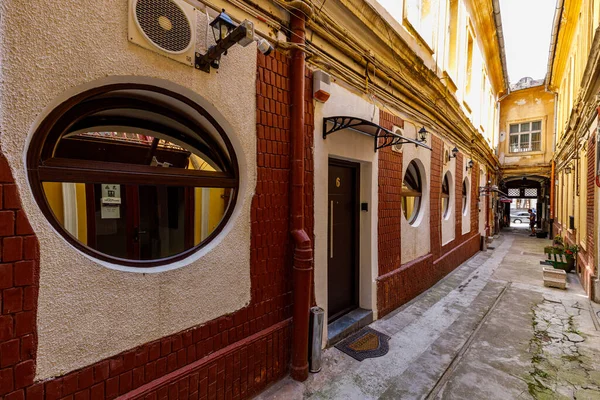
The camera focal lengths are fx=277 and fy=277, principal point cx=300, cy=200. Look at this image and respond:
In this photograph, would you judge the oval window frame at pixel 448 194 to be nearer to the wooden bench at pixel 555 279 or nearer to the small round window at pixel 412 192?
the small round window at pixel 412 192

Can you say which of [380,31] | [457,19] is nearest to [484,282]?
[380,31]

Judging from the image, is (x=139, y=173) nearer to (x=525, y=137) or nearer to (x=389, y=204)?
(x=389, y=204)

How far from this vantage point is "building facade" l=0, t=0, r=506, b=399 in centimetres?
170

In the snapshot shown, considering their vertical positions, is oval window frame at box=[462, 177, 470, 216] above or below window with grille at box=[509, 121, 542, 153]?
below

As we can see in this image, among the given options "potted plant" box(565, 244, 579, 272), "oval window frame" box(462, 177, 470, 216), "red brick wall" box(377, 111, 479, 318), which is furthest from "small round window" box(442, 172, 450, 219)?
"potted plant" box(565, 244, 579, 272)

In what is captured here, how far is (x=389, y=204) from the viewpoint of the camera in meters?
5.05

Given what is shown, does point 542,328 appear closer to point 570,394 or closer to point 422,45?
point 570,394

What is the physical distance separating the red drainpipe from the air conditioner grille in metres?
1.24

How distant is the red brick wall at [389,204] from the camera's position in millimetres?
4820

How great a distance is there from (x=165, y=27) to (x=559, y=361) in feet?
19.3

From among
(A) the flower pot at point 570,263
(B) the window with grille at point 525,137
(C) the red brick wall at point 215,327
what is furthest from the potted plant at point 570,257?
(B) the window with grille at point 525,137

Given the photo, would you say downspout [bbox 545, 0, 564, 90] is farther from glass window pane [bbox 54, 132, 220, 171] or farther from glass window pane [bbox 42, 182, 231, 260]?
glass window pane [bbox 42, 182, 231, 260]

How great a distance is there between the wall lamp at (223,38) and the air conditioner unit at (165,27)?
0.11m

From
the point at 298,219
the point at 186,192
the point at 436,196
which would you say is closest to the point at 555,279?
the point at 436,196
